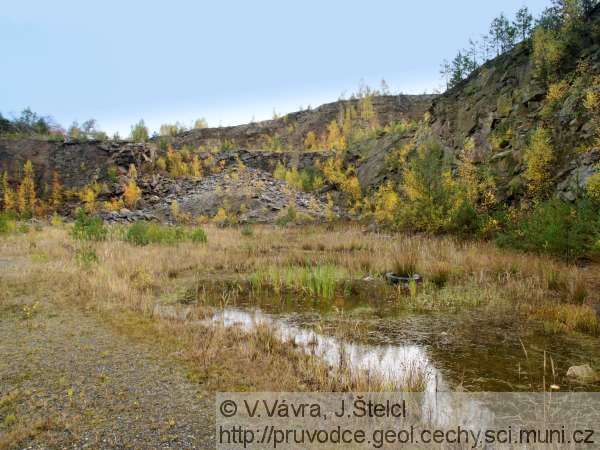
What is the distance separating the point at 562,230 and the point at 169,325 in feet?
39.2

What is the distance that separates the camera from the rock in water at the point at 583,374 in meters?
4.95

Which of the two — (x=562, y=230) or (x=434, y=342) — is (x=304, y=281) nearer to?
(x=434, y=342)

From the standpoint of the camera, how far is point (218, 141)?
65.1m

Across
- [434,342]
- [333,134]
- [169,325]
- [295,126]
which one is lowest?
[434,342]

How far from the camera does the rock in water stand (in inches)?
195

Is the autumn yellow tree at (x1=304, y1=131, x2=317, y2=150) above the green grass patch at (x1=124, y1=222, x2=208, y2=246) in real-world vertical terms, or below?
above

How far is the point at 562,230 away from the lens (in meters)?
12.1

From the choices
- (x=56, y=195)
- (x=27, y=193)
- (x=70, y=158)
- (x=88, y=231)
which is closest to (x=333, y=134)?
(x=70, y=158)

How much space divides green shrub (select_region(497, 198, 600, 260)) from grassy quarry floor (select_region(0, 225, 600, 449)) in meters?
0.76

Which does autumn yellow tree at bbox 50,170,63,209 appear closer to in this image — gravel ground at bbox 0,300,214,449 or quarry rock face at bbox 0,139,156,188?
quarry rock face at bbox 0,139,156,188

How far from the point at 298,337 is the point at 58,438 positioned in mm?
4197

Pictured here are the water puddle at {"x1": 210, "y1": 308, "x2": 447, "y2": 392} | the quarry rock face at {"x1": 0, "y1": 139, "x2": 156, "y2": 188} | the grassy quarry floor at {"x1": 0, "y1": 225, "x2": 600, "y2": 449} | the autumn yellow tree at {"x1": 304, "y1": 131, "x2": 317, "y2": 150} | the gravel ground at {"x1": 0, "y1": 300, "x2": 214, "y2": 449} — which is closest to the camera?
the gravel ground at {"x1": 0, "y1": 300, "x2": 214, "y2": 449}

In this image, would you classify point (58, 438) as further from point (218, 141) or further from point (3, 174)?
point (218, 141)

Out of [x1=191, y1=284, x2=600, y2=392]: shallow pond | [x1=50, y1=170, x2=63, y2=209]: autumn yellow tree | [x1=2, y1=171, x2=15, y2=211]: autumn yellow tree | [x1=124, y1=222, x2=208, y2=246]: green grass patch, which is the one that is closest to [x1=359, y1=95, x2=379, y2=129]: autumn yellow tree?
→ [x1=50, y1=170, x2=63, y2=209]: autumn yellow tree
